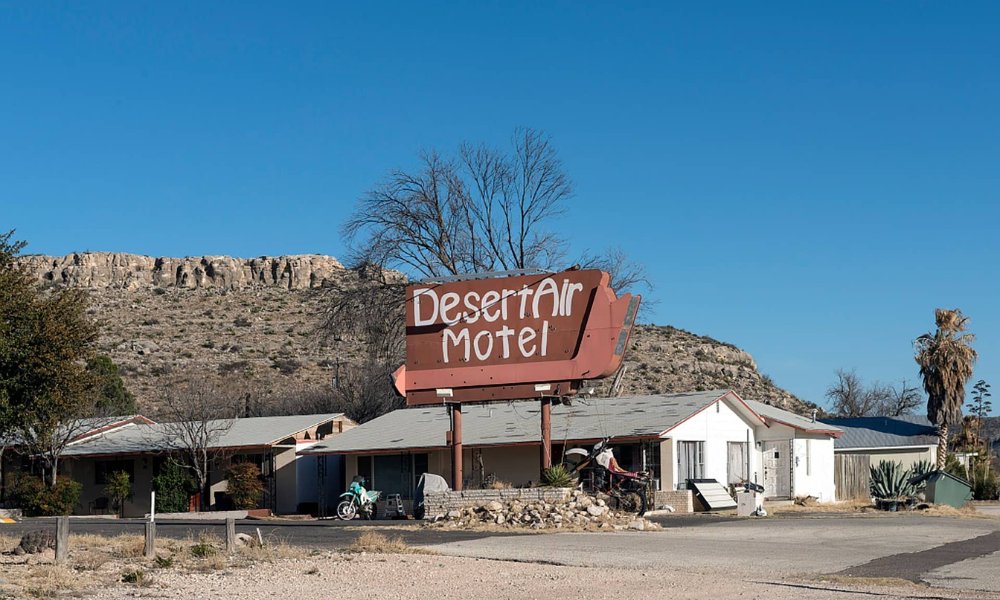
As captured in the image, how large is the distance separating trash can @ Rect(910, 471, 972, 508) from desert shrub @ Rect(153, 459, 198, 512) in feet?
81.3

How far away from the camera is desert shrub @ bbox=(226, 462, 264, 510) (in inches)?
1657

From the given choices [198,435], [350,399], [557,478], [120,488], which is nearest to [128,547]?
[557,478]

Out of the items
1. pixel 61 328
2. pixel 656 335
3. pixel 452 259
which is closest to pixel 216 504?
pixel 452 259

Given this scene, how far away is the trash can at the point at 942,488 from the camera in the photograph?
39.5 metres

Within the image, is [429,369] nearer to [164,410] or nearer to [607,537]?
[607,537]

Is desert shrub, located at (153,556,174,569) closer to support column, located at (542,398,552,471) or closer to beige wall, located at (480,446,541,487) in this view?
support column, located at (542,398,552,471)

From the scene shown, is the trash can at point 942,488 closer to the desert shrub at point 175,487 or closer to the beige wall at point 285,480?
the beige wall at point 285,480

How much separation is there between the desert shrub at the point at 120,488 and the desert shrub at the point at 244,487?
15.0 ft

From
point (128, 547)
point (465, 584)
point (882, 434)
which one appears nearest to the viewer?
point (465, 584)

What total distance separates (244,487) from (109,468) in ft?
25.0

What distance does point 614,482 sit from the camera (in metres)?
30.6

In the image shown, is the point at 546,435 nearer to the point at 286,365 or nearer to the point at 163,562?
the point at 163,562

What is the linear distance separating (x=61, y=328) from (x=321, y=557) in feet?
38.5

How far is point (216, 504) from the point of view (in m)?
43.6
